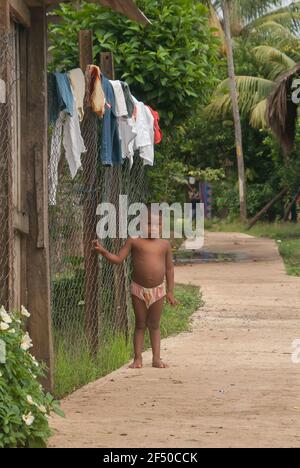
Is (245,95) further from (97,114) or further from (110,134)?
(97,114)

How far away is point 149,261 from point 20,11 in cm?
283

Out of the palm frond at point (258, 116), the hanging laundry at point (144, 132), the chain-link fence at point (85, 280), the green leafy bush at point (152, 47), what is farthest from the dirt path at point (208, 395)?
the palm frond at point (258, 116)

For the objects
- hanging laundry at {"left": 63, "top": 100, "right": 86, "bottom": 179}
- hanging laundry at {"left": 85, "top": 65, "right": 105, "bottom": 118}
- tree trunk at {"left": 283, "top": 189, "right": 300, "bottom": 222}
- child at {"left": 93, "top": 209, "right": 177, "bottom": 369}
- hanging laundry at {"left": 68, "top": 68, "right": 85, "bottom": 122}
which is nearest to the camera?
hanging laundry at {"left": 63, "top": 100, "right": 86, "bottom": 179}

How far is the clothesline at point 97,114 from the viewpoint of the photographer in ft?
28.1

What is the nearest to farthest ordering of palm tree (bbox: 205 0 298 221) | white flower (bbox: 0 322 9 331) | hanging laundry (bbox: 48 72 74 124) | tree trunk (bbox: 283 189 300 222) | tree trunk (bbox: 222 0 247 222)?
white flower (bbox: 0 322 9 331) → hanging laundry (bbox: 48 72 74 124) → tree trunk (bbox: 222 0 247 222) → palm tree (bbox: 205 0 298 221) → tree trunk (bbox: 283 189 300 222)

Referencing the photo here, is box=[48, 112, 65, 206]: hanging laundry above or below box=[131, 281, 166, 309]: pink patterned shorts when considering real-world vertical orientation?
above

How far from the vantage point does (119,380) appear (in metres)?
8.59

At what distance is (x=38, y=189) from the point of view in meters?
7.63

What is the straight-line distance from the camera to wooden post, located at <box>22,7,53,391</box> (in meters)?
7.62

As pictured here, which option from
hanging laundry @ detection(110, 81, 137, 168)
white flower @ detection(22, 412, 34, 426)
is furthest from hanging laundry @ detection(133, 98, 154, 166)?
white flower @ detection(22, 412, 34, 426)

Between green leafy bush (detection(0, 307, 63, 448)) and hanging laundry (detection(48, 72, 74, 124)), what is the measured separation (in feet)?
8.86

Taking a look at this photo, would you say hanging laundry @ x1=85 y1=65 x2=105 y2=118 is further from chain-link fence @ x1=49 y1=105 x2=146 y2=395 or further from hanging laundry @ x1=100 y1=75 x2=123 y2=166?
hanging laundry @ x1=100 y1=75 x2=123 y2=166
